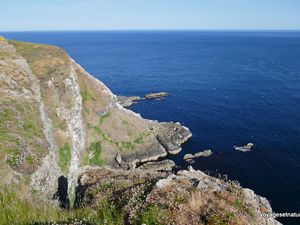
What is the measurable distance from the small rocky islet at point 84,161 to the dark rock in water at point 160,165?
237 mm

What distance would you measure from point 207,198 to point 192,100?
4135 inches

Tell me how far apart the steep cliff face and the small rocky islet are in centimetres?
18

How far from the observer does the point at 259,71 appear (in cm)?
16875

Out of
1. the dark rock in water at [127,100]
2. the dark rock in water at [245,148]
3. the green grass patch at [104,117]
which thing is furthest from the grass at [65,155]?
the dark rock in water at [127,100]

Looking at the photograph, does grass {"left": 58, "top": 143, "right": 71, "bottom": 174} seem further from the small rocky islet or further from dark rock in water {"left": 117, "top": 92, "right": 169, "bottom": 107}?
dark rock in water {"left": 117, "top": 92, "right": 169, "bottom": 107}

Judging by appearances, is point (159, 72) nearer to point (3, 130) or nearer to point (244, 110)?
point (244, 110)

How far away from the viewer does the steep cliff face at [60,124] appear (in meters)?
38.8

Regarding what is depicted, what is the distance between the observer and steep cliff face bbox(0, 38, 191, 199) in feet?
127

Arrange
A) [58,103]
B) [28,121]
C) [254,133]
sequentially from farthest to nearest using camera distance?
[254,133], [58,103], [28,121]

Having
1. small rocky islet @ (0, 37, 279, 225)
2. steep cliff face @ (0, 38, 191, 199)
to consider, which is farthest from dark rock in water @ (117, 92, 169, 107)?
small rocky islet @ (0, 37, 279, 225)

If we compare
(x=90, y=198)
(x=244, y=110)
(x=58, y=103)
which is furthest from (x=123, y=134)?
(x=90, y=198)

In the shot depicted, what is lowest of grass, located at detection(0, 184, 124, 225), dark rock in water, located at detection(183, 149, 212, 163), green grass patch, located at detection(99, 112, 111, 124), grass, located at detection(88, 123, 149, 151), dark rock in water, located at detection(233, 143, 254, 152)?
dark rock in water, located at detection(183, 149, 212, 163)

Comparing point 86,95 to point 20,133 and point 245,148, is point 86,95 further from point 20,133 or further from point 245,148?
point 245,148

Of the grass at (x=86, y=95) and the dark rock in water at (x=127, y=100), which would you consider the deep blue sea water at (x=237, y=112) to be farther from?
the grass at (x=86, y=95)
